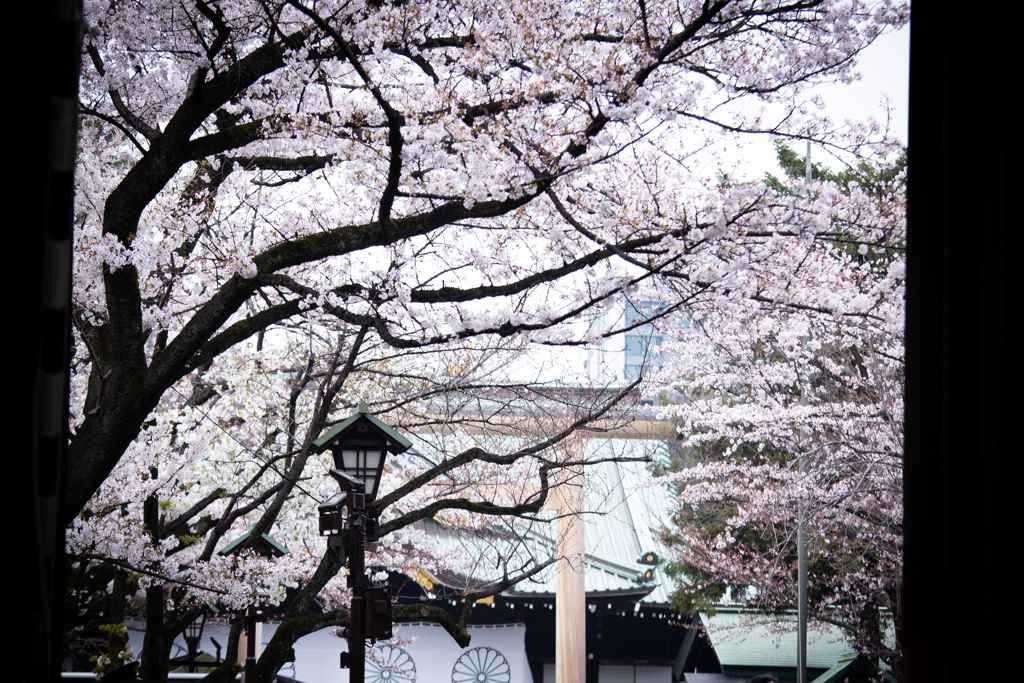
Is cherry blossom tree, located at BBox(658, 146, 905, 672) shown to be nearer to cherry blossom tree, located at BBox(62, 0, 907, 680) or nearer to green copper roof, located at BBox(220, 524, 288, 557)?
cherry blossom tree, located at BBox(62, 0, 907, 680)

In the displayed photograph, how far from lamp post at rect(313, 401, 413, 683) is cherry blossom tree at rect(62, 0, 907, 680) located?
1.40 ft

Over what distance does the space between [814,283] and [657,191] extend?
1550 millimetres

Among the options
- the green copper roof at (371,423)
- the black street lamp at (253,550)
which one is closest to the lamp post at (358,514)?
the green copper roof at (371,423)

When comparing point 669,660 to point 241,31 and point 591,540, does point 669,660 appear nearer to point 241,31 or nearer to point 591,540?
point 591,540

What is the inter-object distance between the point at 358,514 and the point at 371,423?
607 mm

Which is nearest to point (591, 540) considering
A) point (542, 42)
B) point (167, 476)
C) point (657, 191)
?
point (167, 476)

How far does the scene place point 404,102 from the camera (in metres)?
5.25

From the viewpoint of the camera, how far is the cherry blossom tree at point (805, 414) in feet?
18.1

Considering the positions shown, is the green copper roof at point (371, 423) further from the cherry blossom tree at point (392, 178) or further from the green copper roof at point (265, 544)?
the green copper roof at point (265, 544)

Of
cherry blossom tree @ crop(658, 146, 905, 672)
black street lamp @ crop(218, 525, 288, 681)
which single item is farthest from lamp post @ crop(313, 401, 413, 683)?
cherry blossom tree @ crop(658, 146, 905, 672)

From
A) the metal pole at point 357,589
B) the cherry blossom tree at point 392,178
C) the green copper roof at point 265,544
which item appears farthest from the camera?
the green copper roof at point 265,544

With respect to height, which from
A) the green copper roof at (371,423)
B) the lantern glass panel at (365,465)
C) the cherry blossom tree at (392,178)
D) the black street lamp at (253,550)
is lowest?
the black street lamp at (253,550)

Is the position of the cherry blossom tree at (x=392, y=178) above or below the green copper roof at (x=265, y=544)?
above

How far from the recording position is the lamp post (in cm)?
504
